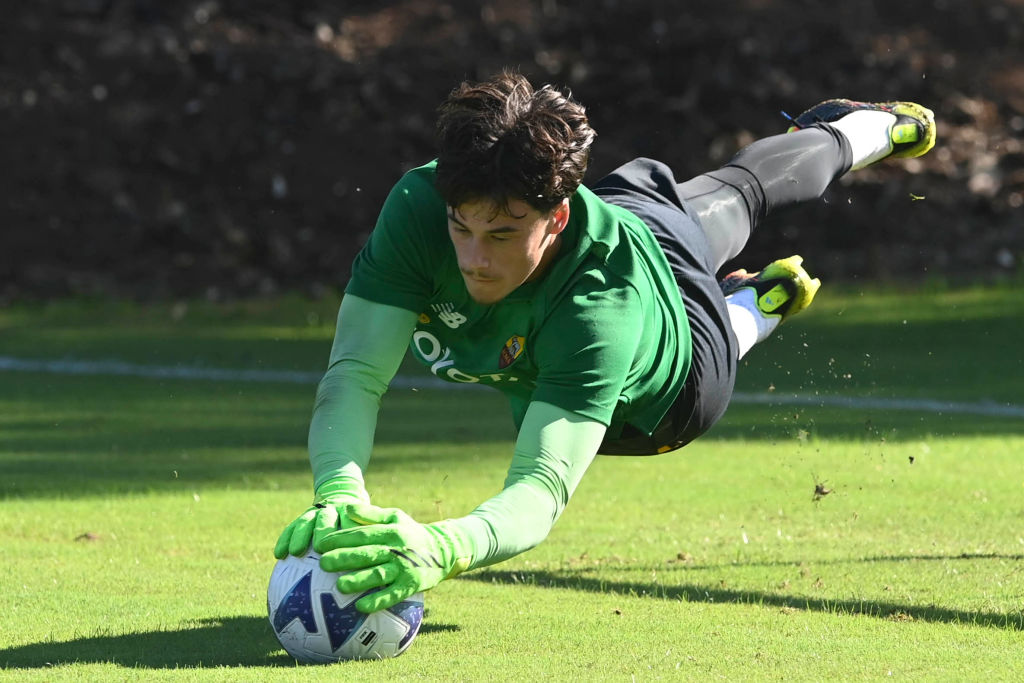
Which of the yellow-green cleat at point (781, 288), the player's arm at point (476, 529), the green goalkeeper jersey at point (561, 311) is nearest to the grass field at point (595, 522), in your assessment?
the player's arm at point (476, 529)

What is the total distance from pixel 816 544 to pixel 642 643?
2.08m

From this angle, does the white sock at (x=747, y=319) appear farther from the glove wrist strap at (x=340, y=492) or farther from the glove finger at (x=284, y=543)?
the glove finger at (x=284, y=543)

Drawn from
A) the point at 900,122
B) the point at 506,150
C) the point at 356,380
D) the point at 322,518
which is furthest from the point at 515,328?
the point at 900,122

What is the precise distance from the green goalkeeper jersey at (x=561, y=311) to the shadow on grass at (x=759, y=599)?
3.38 ft

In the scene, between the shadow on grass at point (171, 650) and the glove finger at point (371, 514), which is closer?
the glove finger at point (371, 514)

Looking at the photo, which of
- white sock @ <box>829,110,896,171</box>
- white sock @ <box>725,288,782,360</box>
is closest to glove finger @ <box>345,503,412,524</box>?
white sock @ <box>725,288,782,360</box>

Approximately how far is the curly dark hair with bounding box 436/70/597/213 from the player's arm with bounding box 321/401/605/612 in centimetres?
60

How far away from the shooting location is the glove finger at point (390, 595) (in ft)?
12.6

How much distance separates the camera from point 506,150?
153 inches

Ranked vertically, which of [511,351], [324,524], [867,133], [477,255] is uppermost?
[867,133]

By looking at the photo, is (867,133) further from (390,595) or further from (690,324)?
(390,595)

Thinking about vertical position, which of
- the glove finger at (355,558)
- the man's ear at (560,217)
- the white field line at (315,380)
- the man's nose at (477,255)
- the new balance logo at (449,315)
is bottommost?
the white field line at (315,380)

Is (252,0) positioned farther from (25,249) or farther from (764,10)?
(764,10)

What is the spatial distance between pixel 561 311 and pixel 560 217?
25 centimetres
